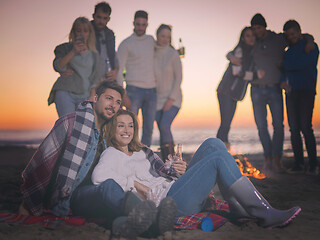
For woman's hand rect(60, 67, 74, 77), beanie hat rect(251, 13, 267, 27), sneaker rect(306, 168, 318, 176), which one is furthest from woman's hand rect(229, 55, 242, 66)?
woman's hand rect(60, 67, 74, 77)

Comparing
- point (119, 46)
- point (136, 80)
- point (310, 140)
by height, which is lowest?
point (310, 140)

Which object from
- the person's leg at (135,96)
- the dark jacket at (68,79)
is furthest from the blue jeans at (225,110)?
the dark jacket at (68,79)

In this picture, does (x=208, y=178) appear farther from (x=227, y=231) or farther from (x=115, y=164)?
(x=115, y=164)

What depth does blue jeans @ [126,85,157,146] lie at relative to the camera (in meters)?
5.67

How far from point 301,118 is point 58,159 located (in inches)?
193

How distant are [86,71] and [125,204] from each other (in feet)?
9.06

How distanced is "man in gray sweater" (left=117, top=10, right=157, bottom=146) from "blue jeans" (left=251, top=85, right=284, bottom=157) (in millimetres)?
2074

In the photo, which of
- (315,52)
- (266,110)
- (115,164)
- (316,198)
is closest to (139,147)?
(115,164)

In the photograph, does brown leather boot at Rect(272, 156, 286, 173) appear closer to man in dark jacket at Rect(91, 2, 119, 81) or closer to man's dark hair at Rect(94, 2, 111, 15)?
man in dark jacket at Rect(91, 2, 119, 81)

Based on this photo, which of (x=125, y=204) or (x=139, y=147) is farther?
(x=139, y=147)

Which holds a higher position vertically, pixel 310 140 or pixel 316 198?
pixel 310 140

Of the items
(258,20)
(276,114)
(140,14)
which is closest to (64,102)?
(140,14)

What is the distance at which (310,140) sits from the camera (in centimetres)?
621

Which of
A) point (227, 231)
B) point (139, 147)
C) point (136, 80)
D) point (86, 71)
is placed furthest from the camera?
point (136, 80)
